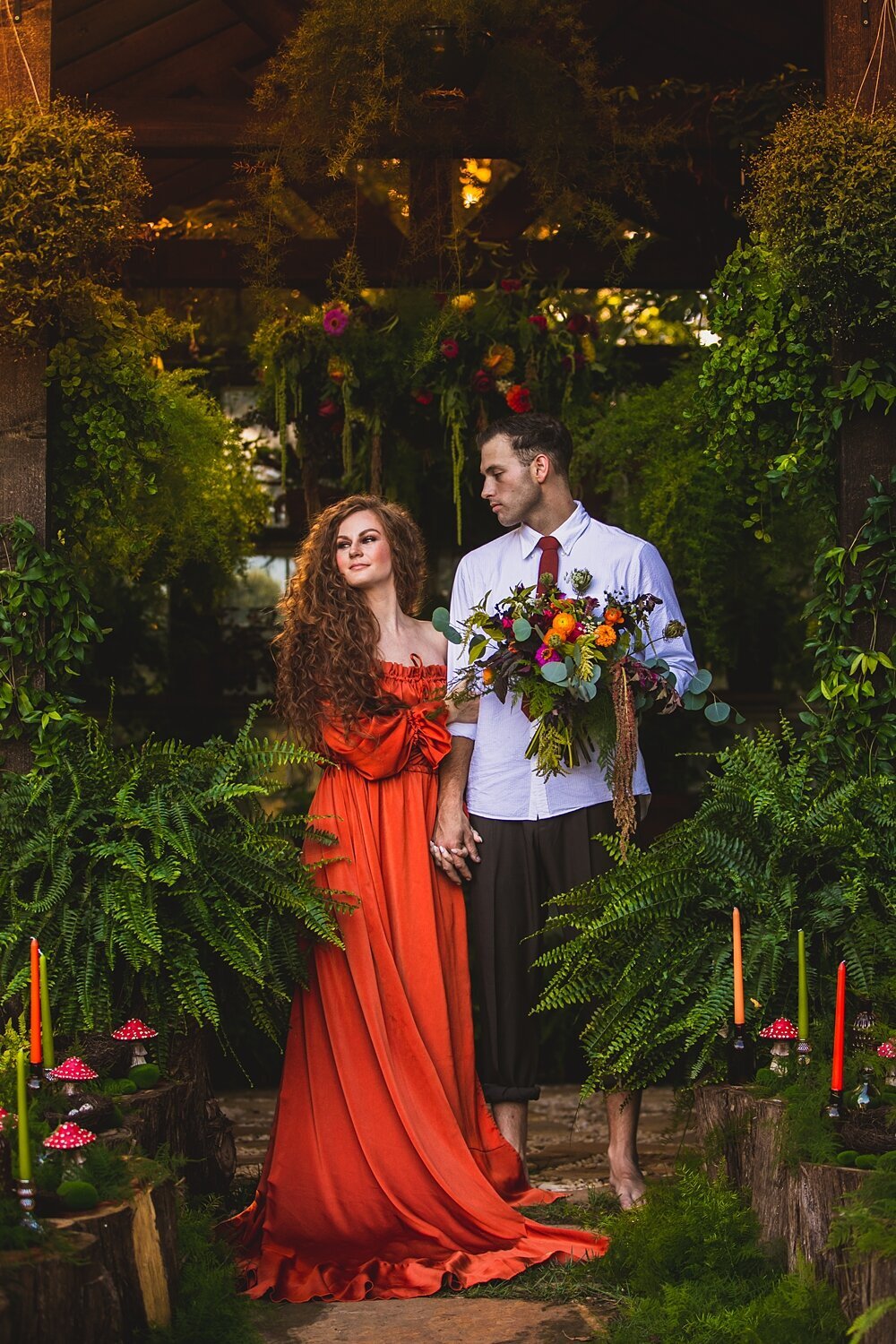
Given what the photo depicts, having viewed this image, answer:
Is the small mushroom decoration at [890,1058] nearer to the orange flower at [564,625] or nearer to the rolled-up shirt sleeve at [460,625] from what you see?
the orange flower at [564,625]

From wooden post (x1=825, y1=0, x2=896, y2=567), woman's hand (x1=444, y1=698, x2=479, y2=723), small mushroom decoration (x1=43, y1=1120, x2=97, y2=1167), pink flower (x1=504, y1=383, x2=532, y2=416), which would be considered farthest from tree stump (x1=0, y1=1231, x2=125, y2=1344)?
pink flower (x1=504, y1=383, x2=532, y2=416)

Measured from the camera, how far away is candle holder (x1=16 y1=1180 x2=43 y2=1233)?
2773 millimetres

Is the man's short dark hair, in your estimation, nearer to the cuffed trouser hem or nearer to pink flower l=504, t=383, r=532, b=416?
pink flower l=504, t=383, r=532, b=416

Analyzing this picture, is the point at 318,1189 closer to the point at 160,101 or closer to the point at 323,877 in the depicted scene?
the point at 323,877

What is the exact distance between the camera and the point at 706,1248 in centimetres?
349

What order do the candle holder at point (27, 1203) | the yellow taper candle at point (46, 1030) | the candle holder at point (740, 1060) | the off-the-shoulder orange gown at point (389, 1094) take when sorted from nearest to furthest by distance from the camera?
the candle holder at point (27, 1203) → the yellow taper candle at point (46, 1030) → the candle holder at point (740, 1060) → the off-the-shoulder orange gown at point (389, 1094)

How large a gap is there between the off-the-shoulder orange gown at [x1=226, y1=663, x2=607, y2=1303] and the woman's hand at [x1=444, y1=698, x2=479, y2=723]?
2.7 inches

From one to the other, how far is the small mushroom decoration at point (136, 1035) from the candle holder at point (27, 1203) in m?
0.97

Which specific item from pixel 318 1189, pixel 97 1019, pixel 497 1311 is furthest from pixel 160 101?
pixel 497 1311

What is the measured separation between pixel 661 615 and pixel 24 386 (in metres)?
2.00

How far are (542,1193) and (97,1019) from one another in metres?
1.39

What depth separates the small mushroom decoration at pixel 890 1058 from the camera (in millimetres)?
3420

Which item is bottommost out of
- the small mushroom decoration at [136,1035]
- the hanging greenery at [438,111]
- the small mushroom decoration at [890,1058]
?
the small mushroom decoration at [890,1058]

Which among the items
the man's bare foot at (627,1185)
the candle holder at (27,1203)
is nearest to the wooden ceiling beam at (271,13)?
the man's bare foot at (627,1185)
